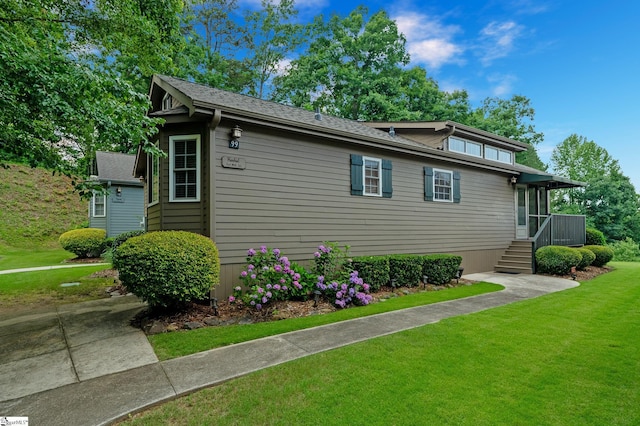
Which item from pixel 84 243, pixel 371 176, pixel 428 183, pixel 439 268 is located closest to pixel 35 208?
pixel 84 243

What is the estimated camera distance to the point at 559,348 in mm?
4125

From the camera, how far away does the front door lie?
42.6 feet

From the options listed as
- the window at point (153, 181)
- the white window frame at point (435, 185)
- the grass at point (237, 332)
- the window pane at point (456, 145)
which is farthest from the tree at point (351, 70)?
the grass at point (237, 332)

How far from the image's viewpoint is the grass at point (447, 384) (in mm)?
2629

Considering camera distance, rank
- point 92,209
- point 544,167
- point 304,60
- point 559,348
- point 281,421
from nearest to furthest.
A: point 281,421
point 559,348
point 92,209
point 304,60
point 544,167

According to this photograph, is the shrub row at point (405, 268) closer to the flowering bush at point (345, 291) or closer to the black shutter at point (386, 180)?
the flowering bush at point (345, 291)

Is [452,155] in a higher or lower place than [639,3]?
lower

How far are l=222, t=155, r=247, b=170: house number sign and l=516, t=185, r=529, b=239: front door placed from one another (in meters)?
11.6

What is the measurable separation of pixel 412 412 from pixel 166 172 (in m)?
5.94

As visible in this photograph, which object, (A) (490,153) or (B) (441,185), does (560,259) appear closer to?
(B) (441,185)

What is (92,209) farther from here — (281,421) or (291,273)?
(281,421)

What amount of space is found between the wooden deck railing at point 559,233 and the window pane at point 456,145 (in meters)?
4.08

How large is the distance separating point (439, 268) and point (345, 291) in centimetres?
364

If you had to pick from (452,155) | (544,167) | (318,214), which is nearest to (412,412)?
(318,214)
